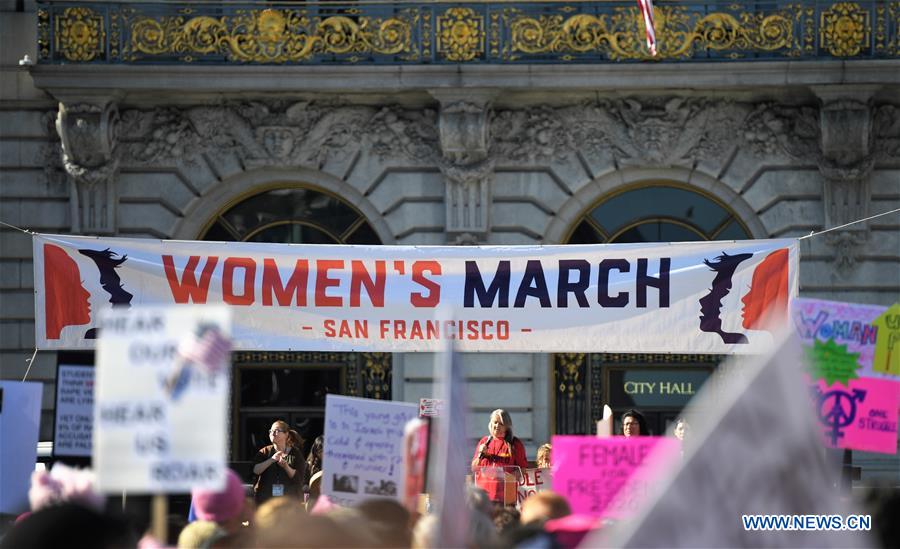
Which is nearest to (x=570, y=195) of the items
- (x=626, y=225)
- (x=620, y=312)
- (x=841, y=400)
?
(x=626, y=225)

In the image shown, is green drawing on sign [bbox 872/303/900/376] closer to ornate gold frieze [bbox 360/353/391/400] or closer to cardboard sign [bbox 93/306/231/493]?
cardboard sign [bbox 93/306/231/493]

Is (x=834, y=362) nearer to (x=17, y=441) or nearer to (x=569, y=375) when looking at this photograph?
(x=17, y=441)

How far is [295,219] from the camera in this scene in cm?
2166

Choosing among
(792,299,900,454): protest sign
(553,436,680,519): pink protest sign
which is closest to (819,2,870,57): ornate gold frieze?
(792,299,900,454): protest sign

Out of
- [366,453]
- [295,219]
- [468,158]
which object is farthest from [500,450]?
[295,219]

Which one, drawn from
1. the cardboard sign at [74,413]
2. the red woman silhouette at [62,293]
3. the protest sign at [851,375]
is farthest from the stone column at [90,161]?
the protest sign at [851,375]

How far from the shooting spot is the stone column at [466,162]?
20.9 metres

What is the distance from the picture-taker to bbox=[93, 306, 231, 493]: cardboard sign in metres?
7.20

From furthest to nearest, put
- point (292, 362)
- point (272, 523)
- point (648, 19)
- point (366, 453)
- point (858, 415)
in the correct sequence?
point (292, 362), point (648, 19), point (858, 415), point (366, 453), point (272, 523)

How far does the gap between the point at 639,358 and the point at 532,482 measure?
5.80m

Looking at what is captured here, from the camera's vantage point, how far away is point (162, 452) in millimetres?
7227

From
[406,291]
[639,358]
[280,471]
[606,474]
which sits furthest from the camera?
[639,358]

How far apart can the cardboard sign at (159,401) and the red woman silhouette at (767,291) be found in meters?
9.09

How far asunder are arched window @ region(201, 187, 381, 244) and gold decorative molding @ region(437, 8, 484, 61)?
7.97ft
